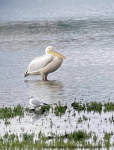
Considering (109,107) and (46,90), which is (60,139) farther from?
(46,90)

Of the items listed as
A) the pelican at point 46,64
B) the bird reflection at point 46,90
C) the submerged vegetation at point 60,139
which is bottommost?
the submerged vegetation at point 60,139

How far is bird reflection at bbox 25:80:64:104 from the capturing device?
48.3 ft

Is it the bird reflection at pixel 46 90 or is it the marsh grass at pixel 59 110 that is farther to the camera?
the bird reflection at pixel 46 90

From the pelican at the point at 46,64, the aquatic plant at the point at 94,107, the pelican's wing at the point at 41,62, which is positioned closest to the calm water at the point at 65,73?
the pelican at the point at 46,64

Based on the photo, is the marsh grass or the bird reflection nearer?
the marsh grass

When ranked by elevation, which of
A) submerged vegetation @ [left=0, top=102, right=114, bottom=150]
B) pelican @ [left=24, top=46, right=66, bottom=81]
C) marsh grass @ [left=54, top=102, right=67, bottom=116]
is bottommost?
submerged vegetation @ [left=0, top=102, right=114, bottom=150]

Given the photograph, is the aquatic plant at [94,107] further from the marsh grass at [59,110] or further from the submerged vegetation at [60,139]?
the marsh grass at [59,110]

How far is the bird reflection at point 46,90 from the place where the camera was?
14.7 metres

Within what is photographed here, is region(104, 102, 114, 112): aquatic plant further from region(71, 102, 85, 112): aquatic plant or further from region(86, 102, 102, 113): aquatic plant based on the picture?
region(71, 102, 85, 112): aquatic plant

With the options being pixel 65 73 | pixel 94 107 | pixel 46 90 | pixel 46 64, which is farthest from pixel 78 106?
pixel 65 73

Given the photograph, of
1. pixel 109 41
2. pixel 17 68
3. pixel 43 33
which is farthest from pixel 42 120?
pixel 43 33

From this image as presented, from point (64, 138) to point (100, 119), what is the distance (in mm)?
1817

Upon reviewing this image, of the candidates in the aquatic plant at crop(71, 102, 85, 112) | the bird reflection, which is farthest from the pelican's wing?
the aquatic plant at crop(71, 102, 85, 112)

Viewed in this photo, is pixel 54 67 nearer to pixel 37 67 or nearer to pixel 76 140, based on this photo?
pixel 37 67
